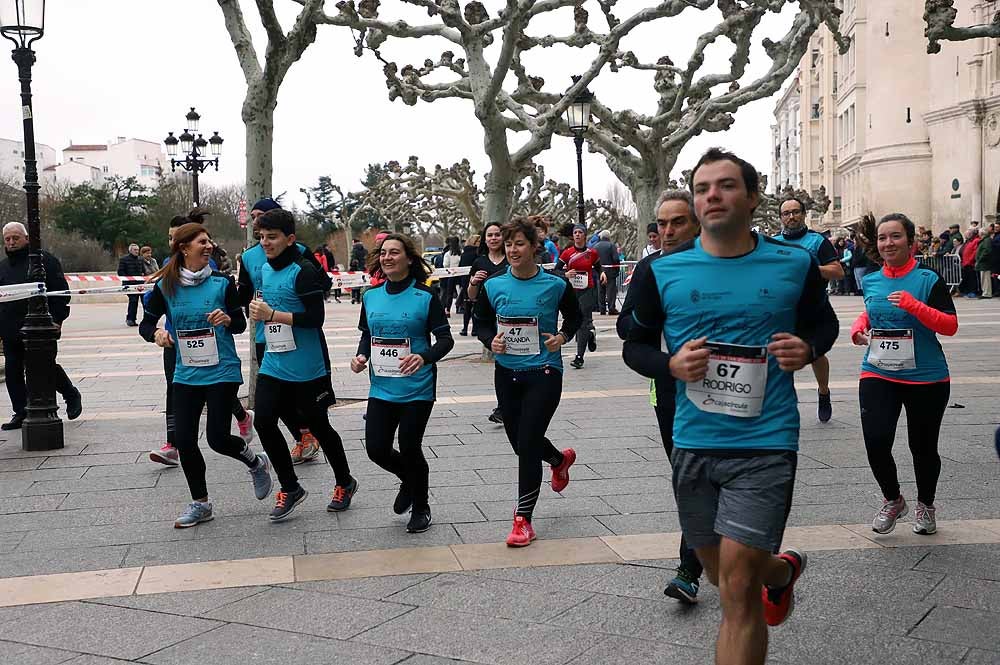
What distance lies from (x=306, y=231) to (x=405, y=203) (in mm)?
12235

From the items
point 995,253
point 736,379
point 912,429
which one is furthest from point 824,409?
point 995,253

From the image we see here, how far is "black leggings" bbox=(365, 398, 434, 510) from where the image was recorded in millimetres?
5988

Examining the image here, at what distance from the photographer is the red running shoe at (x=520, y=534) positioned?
556 centimetres

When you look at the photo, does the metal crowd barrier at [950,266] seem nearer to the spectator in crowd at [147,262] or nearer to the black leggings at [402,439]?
the spectator in crowd at [147,262]

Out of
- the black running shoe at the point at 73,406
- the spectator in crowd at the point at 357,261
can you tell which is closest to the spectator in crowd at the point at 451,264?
the spectator in crowd at the point at 357,261

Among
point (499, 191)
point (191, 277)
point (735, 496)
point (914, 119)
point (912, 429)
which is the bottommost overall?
point (912, 429)

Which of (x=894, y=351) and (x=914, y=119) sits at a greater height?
(x=914, y=119)

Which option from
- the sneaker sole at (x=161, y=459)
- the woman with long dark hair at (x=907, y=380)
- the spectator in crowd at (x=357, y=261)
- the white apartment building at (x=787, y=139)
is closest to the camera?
the woman with long dark hair at (x=907, y=380)

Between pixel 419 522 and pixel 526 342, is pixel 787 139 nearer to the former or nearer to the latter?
pixel 526 342

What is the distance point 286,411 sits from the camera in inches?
255

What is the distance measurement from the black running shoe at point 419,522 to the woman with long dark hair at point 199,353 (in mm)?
1110

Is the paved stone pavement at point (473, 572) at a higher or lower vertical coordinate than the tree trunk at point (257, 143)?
lower

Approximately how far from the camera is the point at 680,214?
4.93 metres

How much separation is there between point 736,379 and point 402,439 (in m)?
2.88
